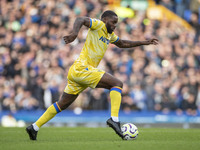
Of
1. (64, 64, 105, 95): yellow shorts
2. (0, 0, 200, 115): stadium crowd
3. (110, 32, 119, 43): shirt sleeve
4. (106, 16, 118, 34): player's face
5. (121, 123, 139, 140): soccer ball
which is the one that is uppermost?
(106, 16, 118, 34): player's face

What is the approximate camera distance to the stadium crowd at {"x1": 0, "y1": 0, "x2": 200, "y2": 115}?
15.6m

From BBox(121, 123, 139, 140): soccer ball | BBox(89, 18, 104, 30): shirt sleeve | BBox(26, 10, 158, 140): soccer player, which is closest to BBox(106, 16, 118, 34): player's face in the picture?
BBox(26, 10, 158, 140): soccer player

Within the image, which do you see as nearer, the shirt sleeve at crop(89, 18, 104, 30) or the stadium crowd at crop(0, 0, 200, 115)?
the shirt sleeve at crop(89, 18, 104, 30)

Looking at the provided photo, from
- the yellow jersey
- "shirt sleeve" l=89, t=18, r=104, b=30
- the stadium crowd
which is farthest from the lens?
the stadium crowd

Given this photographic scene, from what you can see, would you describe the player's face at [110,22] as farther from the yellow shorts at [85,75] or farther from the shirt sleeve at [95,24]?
the yellow shorts at [85,75]

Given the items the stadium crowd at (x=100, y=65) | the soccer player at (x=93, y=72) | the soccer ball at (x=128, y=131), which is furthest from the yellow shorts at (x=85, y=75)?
the stadium crowd at (x=100, y=65)

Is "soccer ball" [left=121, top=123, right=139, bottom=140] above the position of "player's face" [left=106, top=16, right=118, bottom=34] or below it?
below

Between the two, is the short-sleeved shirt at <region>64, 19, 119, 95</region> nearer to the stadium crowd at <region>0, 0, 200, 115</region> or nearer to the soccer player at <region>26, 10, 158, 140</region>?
the soccer player at <region>26, 10, 158, 140</region>

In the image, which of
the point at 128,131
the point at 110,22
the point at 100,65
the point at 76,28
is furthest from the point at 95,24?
the point at 100,65

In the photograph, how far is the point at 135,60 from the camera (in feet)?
53.8

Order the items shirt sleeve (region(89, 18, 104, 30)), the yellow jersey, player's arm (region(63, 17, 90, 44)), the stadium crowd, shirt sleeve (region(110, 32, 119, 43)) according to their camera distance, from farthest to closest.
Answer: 1. the stadium crowd
2. shirt sleeve (region(110, 32, 119, 43))
3. the yellow jersey
4. shirt sleeve (region(89, 18, 104, 30))
5. player's arm (region(63, 17, 90, 44))

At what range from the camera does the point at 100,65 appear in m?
16.2

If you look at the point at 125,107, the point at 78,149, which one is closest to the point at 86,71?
the point at 78,149

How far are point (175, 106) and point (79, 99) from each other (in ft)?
11.8
